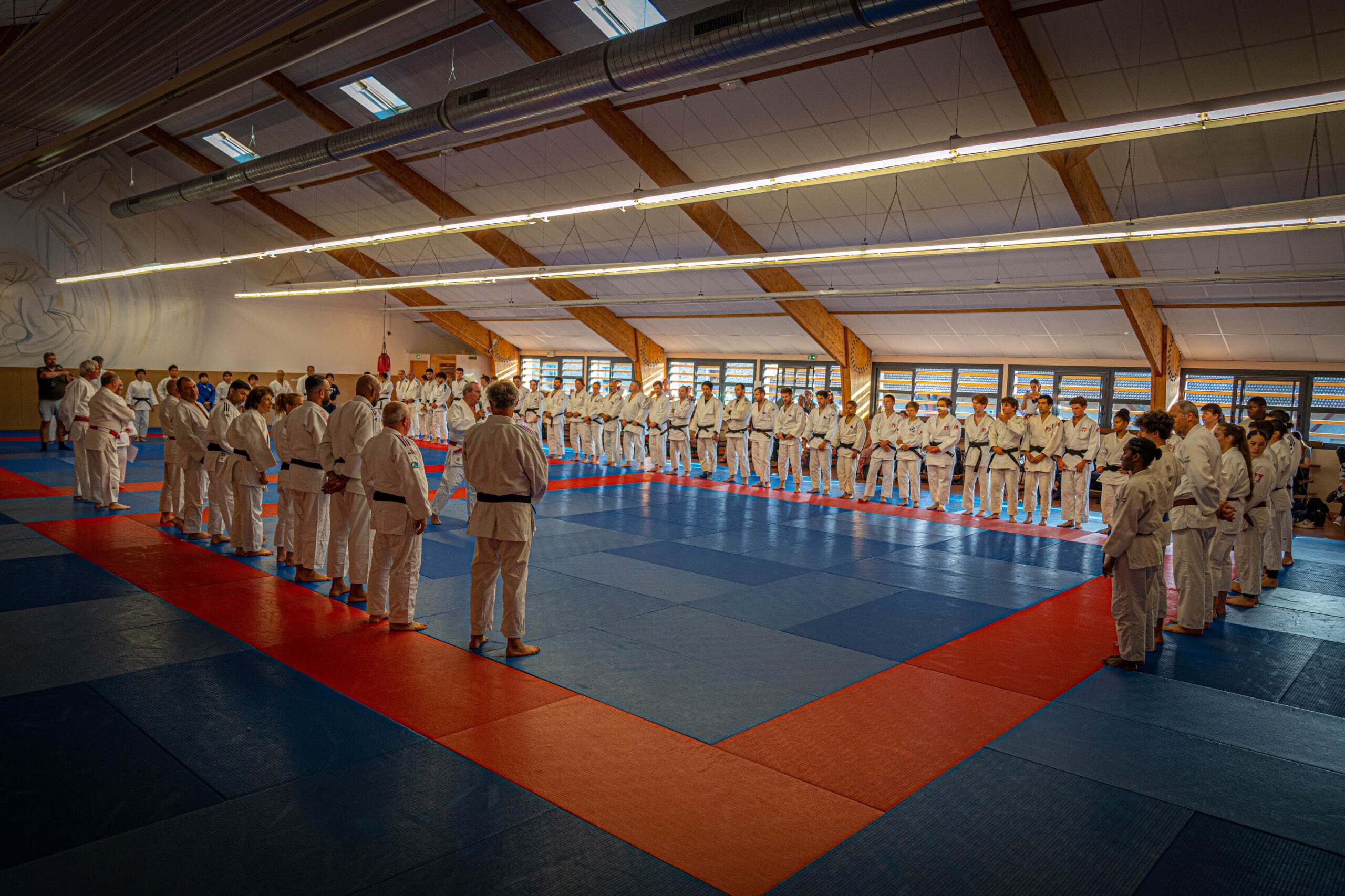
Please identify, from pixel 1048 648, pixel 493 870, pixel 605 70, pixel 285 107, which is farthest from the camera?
pixel 285 107

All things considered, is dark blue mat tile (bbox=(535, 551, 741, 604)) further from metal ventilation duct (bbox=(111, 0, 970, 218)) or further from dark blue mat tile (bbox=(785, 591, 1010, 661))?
metal ventilation duct (bbox=(111, 0, 970, 218))

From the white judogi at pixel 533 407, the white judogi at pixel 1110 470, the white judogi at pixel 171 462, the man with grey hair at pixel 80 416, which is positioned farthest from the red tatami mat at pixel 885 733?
the white judogi at pixel 533 407

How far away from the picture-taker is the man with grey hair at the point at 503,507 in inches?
180

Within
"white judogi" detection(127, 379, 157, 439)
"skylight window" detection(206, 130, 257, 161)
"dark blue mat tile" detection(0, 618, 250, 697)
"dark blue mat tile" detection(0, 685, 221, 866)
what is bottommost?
"dark blue mat tile" detection(0, 685, 221, 866)

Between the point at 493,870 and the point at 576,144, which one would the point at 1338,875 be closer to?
the point at 493,870

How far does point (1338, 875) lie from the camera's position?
9.16 ft

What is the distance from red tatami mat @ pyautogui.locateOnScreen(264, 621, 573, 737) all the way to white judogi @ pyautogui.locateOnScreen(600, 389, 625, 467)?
442 inches

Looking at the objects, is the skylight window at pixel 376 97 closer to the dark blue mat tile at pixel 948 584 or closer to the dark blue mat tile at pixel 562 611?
the dark blue mat tile at pixel 562 611

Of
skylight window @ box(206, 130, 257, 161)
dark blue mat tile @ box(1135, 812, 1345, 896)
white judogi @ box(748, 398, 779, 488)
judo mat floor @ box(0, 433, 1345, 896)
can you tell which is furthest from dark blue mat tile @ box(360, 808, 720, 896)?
skylight window @ box(206, 130, 257, 161)

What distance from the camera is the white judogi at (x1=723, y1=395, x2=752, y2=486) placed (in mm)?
14055

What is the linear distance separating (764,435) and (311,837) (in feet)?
36.9

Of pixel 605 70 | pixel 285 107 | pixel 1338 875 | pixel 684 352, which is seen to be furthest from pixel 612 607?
pixel 684 352

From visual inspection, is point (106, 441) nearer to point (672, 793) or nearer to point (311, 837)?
point (311, 837)

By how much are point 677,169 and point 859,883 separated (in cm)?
1147
